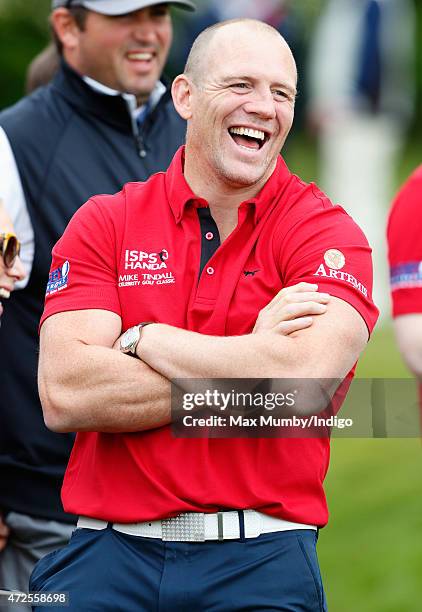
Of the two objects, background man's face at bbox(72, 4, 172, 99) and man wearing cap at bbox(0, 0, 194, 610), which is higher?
background man's face at bbox(72, 4, 172, 99)

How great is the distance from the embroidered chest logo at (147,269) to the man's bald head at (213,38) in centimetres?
58

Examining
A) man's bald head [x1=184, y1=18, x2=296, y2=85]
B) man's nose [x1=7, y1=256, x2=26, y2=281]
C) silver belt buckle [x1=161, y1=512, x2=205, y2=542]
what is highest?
man's bald head [x1=184, y1=18, x2=296, y2=85]

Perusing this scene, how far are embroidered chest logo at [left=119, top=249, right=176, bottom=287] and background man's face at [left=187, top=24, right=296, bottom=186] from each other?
32 cm

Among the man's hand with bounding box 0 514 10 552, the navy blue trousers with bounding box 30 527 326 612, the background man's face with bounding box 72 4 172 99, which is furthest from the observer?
the background man's face with bounding box 72 4 172 99

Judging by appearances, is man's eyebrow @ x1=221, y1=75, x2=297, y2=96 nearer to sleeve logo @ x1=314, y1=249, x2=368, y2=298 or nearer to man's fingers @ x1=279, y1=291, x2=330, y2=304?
sleeve logo @ x1=314, y1=249, x2=368, y2=298

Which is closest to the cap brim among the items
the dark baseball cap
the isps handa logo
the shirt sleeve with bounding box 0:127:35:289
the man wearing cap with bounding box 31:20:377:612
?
the dark baseball cap

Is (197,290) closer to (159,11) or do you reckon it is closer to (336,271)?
(336,271)

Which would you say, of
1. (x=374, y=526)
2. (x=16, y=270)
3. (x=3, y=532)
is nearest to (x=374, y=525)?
(x=374, y=526)

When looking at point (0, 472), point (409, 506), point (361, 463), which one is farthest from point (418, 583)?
point (0, 472)

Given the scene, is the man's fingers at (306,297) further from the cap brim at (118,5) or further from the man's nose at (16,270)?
the cap brim at (118,5)

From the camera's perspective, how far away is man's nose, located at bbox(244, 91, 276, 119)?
4312 mm

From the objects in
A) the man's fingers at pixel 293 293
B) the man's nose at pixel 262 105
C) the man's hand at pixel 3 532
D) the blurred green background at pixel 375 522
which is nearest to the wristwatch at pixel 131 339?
the man's fingers at pixel 293 293

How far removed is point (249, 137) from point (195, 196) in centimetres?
23

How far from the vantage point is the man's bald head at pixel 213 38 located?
4.42m
